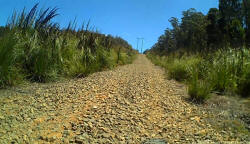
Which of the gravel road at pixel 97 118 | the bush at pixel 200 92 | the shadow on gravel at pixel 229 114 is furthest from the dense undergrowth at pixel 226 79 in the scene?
the gravel road at pixel 97 118

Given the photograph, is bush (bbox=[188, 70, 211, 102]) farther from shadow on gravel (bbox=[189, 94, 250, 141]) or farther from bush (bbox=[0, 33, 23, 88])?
bush (bbox=[0, 33, 23, 88])

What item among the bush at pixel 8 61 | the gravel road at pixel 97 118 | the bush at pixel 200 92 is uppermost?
the bush at pixel 8 61

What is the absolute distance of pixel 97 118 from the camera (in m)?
1.87

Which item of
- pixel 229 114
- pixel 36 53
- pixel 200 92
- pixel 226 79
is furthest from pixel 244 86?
pixel 36 53

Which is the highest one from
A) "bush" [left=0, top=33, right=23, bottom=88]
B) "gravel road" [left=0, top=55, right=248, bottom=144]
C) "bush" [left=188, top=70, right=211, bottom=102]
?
"bush" [left=0, top=33, right=23, bottom=88]

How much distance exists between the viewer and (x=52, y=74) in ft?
10.5

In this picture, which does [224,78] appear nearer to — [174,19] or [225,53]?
[225,53]

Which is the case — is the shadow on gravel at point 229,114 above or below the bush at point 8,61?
below

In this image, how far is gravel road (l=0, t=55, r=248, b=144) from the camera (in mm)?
1542

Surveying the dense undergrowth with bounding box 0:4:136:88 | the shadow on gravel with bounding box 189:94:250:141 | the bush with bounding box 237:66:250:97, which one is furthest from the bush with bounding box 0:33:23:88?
the bush with bounding box 237:66:250:97

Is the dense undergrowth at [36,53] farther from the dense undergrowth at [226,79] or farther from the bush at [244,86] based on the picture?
the bush at [244,86]

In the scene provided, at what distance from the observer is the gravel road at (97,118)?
5.06 feet

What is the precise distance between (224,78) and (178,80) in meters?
1.62

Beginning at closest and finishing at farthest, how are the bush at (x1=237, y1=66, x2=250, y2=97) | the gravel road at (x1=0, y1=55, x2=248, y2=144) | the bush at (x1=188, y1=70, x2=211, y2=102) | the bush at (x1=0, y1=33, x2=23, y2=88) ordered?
1. the gravel road at (x1=0, y1=55, x2=248, y2=144)
2. the bush at (x1=0, y1=33, x2=23, y2=88)
3. the bush at (x1=188, y1=70, x2=211, y2=102)
4. the bush at (x1=237, y1=66, x2=250, y2=97)
